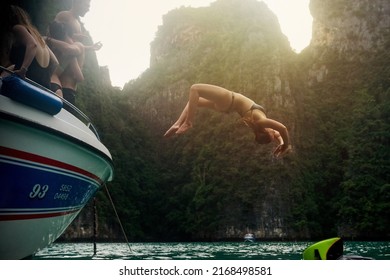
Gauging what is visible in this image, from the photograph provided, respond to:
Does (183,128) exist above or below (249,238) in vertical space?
above

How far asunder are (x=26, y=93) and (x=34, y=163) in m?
0.33

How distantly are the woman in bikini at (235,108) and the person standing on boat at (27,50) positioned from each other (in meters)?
1.06

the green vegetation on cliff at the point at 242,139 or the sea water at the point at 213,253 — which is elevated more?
the green vegetation on cliff at the point at 242,139

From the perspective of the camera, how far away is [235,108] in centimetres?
344

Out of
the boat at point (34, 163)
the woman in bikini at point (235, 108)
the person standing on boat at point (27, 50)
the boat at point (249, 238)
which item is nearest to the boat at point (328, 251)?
the woman in bikini at point (235, 108)

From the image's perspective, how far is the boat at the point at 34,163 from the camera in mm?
1931

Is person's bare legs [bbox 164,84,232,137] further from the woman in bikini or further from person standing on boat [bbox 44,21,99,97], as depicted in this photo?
person standing on boat [bbox 44,21,99,97]

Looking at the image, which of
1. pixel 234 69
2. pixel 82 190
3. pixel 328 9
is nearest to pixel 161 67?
pixel 234 69

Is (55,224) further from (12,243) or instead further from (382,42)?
(382,42)

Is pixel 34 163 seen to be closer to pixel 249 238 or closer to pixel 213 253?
pixel 213 253

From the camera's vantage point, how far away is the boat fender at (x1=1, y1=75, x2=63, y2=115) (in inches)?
77.7

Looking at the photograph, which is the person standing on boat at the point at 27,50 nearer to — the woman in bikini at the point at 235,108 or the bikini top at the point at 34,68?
the bikini top at the point at 34,68

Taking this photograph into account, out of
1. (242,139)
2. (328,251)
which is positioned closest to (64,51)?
(328,251)
